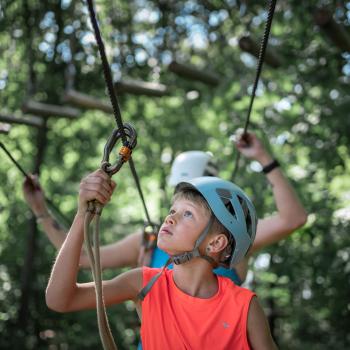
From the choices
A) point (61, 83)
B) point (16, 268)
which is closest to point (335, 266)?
point (61, 83)

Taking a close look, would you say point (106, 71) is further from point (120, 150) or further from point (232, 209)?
point (232, 209)

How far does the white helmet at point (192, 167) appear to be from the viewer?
3362 millimetres

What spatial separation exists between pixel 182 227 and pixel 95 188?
18.2 inches

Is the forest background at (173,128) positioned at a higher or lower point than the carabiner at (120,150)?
higher

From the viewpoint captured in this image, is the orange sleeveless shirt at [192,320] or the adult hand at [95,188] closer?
the adult hand at [95,188]

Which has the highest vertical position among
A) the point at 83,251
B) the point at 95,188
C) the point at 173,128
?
the point at 173,128

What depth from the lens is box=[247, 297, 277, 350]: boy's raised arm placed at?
2.12 meters

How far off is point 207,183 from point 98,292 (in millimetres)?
649

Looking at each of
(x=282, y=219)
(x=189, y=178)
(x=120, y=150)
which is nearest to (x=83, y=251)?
(x=189, y=178)

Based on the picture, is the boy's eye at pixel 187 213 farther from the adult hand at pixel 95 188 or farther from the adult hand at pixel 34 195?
the adult hand at pixel 34 195

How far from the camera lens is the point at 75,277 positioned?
6.59 feet

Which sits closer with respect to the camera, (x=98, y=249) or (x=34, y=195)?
(x=98, y=249)

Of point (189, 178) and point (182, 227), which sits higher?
point (189, 178)

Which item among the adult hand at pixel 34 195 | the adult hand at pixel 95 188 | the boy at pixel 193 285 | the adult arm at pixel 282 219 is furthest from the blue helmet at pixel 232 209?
the adult hand at pixel 34 195
